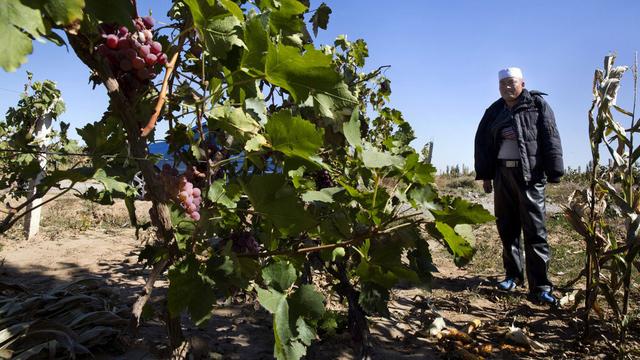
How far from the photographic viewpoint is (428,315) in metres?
3.05

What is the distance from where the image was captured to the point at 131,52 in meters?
1.15

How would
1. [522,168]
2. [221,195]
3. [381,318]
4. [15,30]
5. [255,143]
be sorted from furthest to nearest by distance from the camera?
1. [522,168]
2. [381,318]
3. [221,195]
4. [255,143]
5. [15,30]

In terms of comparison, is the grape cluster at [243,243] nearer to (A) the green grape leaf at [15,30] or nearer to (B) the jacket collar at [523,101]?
(A) the green grape leaf at [15,30]

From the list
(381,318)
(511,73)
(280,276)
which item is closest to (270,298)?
(280,276)

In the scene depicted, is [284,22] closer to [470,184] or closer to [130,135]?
[130,135]

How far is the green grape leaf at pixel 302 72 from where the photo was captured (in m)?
1.00

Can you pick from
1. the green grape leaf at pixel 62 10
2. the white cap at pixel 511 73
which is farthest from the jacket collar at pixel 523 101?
the green grape leaf at pixel 62 10

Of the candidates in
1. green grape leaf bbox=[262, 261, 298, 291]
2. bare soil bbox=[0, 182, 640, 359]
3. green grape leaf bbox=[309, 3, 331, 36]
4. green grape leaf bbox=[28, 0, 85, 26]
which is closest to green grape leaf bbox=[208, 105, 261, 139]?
green grape leaf bbox=[262, 261, 298, 291]

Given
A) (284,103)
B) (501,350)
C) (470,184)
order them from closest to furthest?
(284,103)
(501,350)
(470,184)

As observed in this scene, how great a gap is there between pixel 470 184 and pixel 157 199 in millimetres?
12508

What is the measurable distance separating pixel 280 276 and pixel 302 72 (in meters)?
0.51

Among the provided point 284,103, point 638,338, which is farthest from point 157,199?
point 638,338

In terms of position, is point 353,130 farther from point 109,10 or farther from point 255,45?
point 109,10

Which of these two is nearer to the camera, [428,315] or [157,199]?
[157,199]
